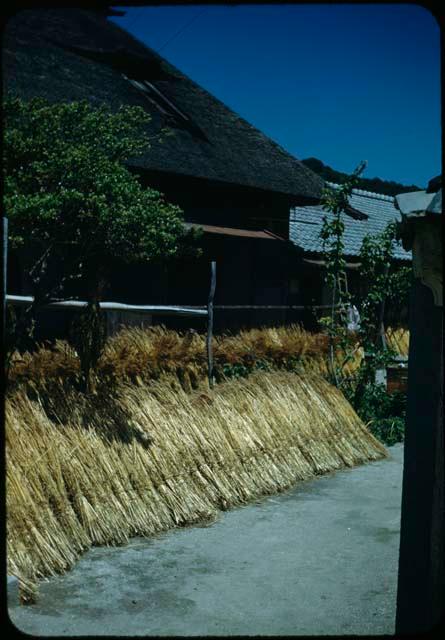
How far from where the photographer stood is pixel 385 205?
26594mm

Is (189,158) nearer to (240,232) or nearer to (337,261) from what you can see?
(240,232)

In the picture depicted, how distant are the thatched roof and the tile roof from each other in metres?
1.12

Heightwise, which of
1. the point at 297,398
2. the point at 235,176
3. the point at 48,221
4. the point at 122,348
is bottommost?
the point at 297,398

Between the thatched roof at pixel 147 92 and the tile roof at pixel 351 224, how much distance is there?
112 cm

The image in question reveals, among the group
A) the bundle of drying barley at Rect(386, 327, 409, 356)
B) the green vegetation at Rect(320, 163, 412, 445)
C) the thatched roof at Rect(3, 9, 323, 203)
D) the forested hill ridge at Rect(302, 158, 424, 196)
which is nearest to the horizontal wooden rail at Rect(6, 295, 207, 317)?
the green vegetation at Rect(320, 163, 412, 445)

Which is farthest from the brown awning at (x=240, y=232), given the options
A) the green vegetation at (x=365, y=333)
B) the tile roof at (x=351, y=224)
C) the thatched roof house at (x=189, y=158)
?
the green vegetation at (x=365, y=333)

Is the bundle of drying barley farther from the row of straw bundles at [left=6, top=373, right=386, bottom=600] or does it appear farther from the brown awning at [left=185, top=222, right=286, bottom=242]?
the row of straw bundles at [left=6, top=373, right=386, bottom=600]

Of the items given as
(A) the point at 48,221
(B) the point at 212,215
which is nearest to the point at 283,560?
(A) the point at 48,221

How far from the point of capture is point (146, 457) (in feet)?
20.1

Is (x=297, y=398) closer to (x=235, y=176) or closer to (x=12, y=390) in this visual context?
(x=12, y=390)

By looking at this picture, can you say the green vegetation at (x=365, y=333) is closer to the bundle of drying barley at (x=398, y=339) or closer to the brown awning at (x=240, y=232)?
the brown awning at (x=240, y=232)

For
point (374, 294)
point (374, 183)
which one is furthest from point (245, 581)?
point (374, 183)

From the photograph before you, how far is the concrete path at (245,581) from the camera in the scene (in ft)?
14.3

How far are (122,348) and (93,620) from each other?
307 cm
